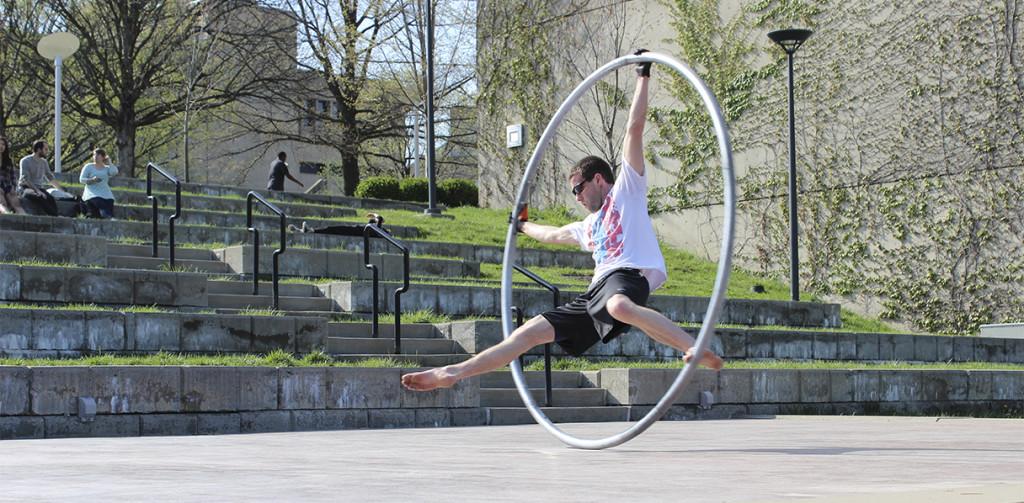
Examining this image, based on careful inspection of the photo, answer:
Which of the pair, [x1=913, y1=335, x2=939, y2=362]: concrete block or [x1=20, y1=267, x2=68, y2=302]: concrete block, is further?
[x1=913, y1=335, x2=939, y2=362]: concrete block

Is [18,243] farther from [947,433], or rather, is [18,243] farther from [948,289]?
[948,289]

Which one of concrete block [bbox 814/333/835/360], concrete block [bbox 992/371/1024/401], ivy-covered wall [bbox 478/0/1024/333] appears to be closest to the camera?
concrete block [bbox 992/371/1024/401]

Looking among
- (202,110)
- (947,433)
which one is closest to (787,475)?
(947,433)

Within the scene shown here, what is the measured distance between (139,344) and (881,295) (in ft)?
55.4

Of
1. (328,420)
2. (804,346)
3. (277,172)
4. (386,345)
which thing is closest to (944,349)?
(804,346)

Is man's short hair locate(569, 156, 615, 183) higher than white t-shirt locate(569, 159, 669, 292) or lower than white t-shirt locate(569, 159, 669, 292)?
higher

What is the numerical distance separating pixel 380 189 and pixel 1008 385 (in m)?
22.7

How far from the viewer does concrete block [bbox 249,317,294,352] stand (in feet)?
43.7

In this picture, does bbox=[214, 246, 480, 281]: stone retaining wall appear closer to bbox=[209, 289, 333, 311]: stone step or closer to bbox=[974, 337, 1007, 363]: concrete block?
bbox=[209, 289, 333, 311]: stone step

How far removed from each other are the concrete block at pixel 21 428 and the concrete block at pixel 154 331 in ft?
6.95

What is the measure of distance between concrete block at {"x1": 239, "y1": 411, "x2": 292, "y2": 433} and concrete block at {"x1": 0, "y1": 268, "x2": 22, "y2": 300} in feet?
11.9

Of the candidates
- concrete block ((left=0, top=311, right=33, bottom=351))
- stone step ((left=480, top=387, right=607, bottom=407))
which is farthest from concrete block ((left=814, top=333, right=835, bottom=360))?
concrete block ((left=0, top=311, right=33, bottom=351))

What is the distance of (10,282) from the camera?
13625mm

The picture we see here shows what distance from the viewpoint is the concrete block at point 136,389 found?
1088cm
